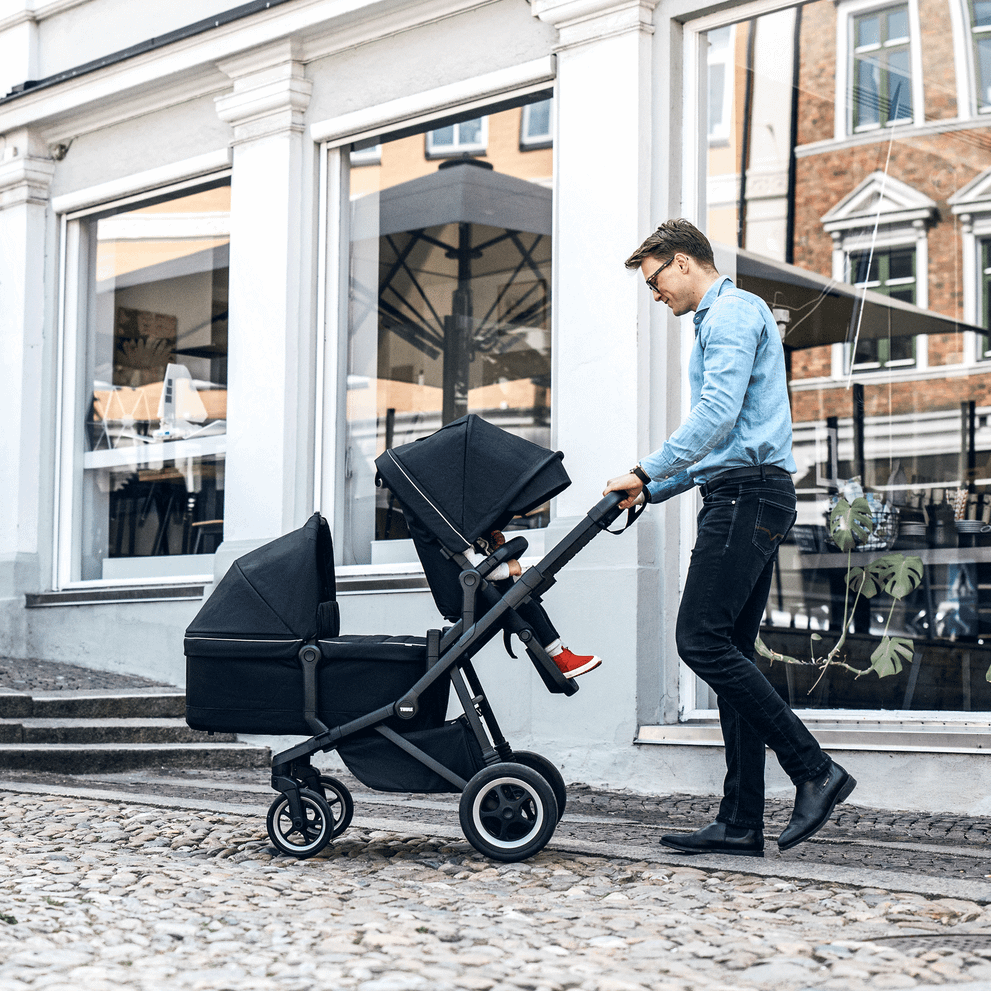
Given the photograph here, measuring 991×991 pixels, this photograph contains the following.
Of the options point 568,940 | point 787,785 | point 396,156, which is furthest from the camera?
point 396,156

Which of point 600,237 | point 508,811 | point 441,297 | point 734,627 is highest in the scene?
point 441,297

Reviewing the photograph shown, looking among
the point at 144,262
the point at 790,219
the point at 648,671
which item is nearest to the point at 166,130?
the point at 144,262

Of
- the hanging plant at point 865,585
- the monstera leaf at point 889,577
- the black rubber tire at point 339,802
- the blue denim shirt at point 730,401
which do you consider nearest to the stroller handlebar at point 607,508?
the blue denim shirt at point 730,401

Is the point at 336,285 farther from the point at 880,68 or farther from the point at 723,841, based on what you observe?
the point at 723,841

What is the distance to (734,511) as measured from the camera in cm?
421

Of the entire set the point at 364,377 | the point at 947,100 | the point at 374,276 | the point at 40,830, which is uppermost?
the point at 947,100

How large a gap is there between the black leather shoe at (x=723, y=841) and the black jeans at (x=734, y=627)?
3 centimetres

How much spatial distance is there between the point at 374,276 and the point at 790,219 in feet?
8.13

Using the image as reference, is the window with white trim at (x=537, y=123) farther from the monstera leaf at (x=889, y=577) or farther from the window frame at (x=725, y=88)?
the monstera leaf at (x=889, y=577)

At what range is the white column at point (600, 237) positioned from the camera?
6207 millimetres

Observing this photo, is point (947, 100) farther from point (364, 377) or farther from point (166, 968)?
point (166, 968)

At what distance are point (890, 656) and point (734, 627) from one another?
2425 millimetres

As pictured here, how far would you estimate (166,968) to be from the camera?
308 centimetres

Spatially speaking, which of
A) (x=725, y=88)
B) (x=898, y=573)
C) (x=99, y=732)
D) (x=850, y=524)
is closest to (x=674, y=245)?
(x=725, y=88)
